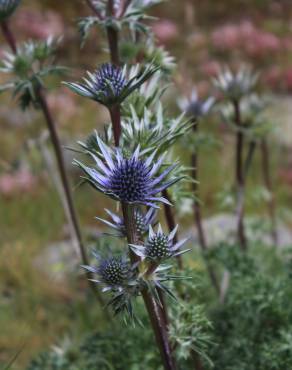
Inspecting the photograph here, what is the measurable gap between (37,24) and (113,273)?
5.98 metres

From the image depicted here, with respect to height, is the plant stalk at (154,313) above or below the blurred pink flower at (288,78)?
above

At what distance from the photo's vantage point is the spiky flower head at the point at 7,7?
1.91 m

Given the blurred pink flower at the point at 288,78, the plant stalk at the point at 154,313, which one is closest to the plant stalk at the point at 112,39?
the plant stalk at the point at 154,313

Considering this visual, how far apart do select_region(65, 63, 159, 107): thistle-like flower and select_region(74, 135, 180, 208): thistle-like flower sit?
0.44ft

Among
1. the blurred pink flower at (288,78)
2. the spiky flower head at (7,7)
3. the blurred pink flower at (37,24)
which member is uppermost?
the spiky flower head at (7,7)

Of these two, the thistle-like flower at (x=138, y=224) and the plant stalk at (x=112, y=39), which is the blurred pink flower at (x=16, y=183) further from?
the thistle-like flower at (x=138, y=224)

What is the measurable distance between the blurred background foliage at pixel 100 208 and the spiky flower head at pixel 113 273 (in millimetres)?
297

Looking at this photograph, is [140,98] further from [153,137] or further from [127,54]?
[127,54]

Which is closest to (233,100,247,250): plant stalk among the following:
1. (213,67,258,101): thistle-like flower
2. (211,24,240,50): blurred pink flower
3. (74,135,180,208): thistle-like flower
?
(213,67,258,101): thistle-like flower

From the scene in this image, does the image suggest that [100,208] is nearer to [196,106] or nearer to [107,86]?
[196,106]

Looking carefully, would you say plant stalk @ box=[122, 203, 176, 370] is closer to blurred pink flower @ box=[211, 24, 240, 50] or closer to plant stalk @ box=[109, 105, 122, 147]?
plant stalk @ box=[109, 105, 122, 147]

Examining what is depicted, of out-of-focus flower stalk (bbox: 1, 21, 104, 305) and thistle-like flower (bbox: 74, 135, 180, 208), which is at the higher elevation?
thistle-like flower (bbox: 74, 135, 180, 208)

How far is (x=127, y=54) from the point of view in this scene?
1933mm

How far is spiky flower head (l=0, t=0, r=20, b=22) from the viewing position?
6.27 feet
